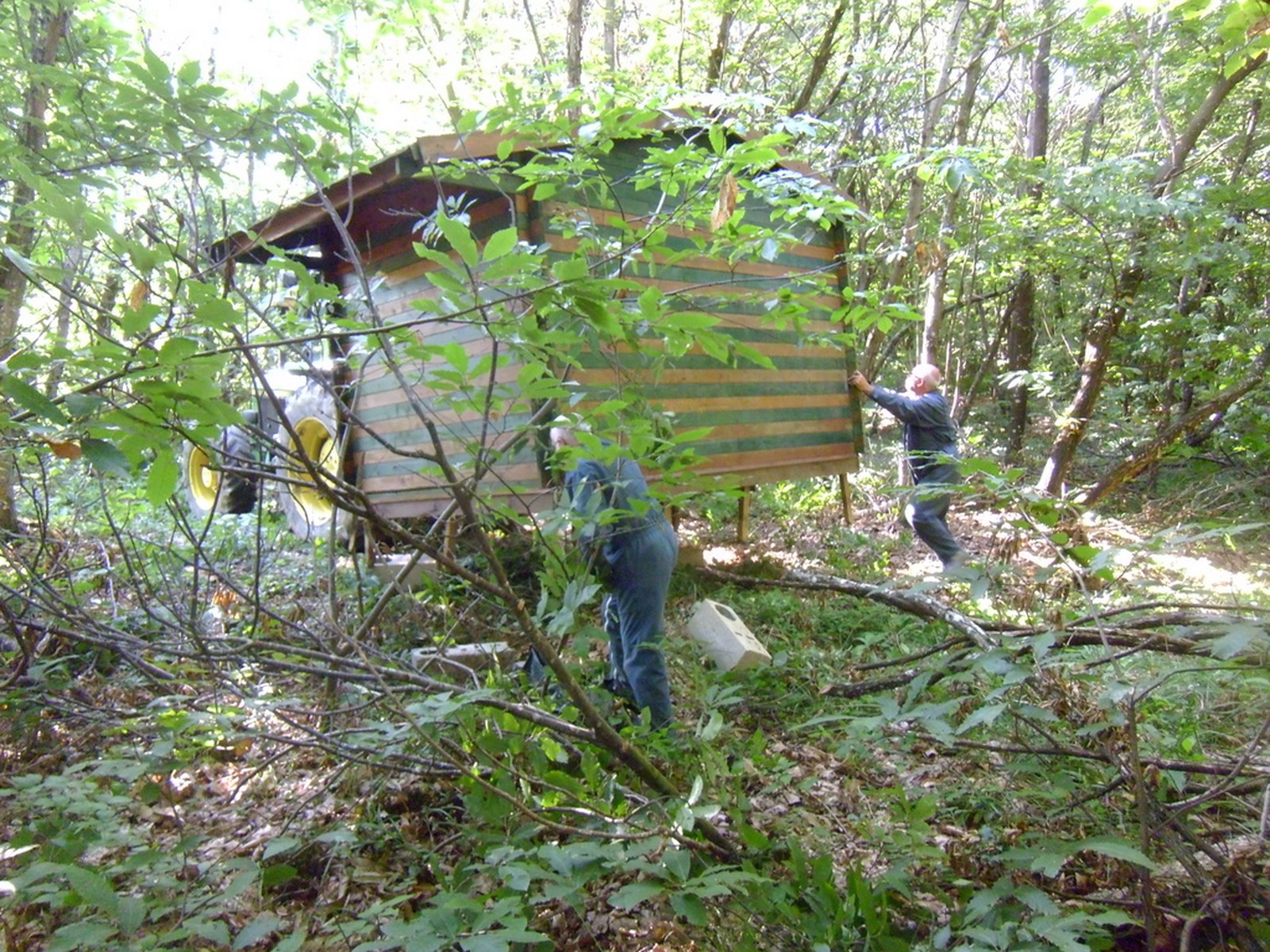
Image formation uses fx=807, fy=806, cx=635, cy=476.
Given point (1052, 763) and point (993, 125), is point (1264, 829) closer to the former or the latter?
point (1052, 763)

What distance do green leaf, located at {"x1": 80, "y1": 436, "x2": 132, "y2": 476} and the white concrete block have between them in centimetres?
401

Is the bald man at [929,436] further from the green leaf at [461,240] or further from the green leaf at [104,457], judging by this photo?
the green leaf at [104,457]

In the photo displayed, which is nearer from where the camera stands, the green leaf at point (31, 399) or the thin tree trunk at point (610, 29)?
the green leaf at point (31, 399)

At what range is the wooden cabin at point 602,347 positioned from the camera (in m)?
5.00

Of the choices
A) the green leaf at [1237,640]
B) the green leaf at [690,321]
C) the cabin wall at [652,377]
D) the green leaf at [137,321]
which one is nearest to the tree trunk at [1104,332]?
the cabin wall at [652,377]

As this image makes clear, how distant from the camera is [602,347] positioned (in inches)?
194

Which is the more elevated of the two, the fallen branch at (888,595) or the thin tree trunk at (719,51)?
the thin tree trunk at (719,51)

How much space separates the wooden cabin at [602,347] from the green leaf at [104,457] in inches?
105

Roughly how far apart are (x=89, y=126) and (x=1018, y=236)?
9.13m

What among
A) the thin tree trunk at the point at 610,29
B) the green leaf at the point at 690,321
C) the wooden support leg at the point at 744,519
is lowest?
the wooden support leg at the point at 744,519

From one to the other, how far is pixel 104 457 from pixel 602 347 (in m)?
3.68

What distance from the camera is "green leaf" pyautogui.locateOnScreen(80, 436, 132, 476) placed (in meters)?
1.38

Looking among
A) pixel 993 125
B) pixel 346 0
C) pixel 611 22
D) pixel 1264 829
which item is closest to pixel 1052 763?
pixel 1264 829

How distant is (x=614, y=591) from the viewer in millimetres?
4047
